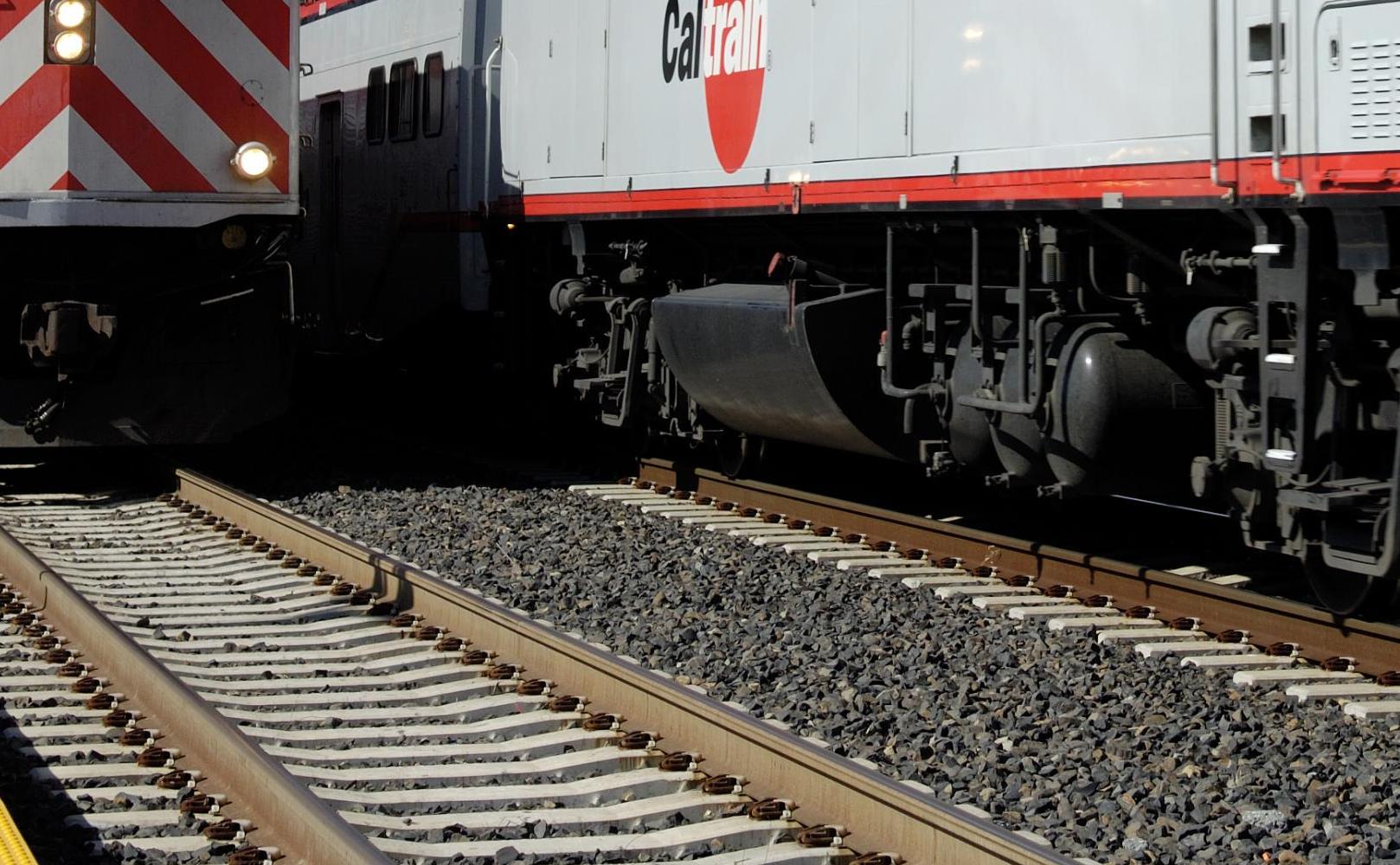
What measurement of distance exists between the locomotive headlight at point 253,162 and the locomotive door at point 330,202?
16.4 ft

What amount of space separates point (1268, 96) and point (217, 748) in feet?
13.0

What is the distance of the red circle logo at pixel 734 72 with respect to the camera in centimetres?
895

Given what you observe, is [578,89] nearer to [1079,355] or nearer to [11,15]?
[11,15]

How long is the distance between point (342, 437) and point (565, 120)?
3329mm

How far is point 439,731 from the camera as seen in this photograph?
5391 mm

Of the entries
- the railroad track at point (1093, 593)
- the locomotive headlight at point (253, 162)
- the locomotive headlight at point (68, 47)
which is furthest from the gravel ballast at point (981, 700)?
the locomotive headlight at point (68, 47)

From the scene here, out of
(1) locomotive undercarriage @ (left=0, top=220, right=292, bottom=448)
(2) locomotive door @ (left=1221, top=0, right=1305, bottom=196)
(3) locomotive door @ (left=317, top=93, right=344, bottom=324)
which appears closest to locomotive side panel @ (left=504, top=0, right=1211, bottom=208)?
(2) locomotive door @ (left=1221, top=0, right=1305, bottom=196)

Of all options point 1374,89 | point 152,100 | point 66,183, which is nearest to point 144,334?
point 66,183

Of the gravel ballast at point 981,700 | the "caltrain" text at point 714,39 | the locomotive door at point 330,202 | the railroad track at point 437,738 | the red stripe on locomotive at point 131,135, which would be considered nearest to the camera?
the railroad track at point 437,738

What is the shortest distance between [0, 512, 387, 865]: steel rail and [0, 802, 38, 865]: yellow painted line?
0.59 m

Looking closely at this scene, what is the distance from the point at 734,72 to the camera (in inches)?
362

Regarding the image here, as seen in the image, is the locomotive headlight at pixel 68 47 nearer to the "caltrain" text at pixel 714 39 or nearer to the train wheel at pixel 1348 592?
the "caltrain" text at pixel 714 39

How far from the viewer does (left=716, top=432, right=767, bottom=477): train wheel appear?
10.5m

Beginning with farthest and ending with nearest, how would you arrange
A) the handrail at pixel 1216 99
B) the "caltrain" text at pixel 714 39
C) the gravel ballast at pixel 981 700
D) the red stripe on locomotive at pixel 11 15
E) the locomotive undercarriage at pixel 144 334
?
the locomotive undercarriage at pixel 144 334
the red stripe on locomotive at pixel 11 15
the "caltrain" text at pixel 714 39
the handrail at pixel 1216 99
the gravel ballast at pixel 981 700
